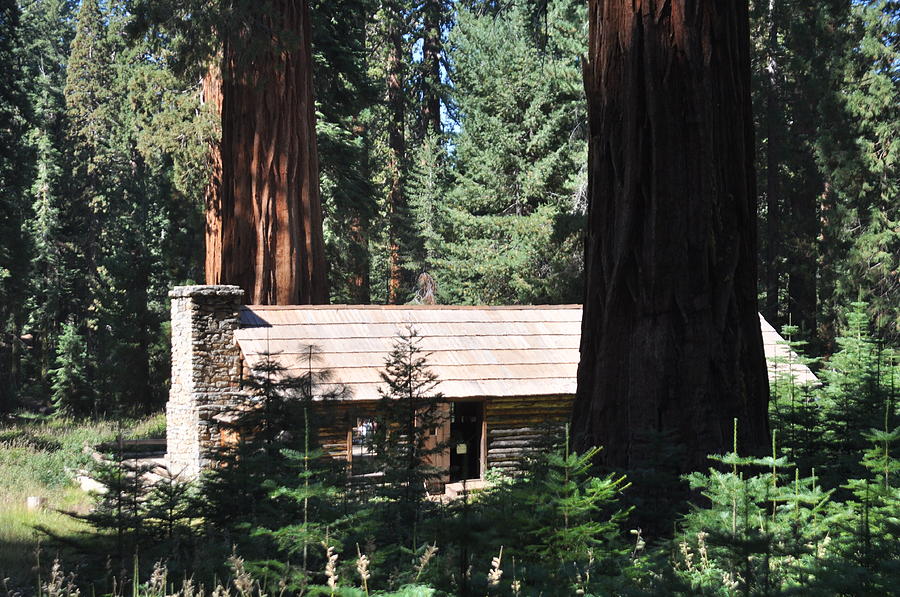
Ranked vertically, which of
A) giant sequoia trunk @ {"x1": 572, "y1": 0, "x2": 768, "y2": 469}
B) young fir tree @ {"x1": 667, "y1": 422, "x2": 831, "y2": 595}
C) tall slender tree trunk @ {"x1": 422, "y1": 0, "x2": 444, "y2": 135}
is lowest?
young fir tree @ {"x1": 667, "y1": 422, "x2": 831, "y2": 595}

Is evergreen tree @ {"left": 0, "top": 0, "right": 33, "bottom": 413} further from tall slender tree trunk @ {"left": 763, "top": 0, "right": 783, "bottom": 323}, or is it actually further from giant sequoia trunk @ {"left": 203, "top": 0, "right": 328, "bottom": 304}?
tall slender tree trunk @ {"left": 763, "top": 0, "right": 783, "bottom": 323}

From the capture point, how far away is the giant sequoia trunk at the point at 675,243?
6191 mm

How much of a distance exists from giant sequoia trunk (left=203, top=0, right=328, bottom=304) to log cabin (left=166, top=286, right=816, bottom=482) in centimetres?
90

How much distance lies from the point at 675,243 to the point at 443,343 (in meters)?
9.84

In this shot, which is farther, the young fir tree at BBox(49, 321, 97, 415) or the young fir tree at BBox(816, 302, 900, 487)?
the young fir tree at BBox(49, 321, 97, 415)

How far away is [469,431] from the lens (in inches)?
659

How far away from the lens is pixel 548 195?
30406mm

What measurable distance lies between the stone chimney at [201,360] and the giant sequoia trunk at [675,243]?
10.1 meters

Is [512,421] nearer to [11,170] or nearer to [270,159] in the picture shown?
[270,159]

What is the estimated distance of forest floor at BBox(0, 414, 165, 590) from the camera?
24.0 feet

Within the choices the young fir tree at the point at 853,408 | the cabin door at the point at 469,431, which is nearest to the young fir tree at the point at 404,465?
the young fir tree at the point at 853,408

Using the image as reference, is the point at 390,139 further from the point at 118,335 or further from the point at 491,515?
the point at 491,515

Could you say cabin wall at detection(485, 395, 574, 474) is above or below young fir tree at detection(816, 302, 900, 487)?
below

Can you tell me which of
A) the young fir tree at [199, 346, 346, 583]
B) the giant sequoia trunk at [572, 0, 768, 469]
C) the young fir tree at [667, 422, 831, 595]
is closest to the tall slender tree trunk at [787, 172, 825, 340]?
the giant sequoia trunk at [572, 0, 768, 469]
